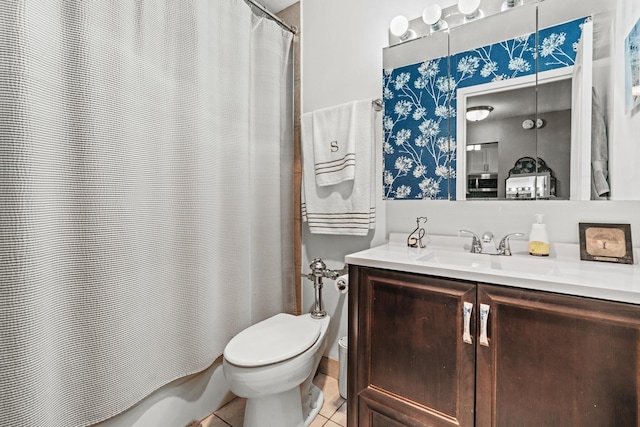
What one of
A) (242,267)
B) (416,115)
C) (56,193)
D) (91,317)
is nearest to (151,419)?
(91,317)

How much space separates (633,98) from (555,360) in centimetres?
87

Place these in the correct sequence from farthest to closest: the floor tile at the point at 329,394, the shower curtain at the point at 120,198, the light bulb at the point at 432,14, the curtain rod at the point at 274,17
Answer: the curtain rod at the point at 274,17 → the floor tile at the point at 329,394 → the light bulb at the point at 432,14 → the shower curtain at the point at 120,198

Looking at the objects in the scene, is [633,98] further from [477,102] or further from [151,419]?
[151,419]

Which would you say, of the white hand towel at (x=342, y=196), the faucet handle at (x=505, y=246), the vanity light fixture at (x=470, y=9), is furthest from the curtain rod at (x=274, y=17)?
the faucet handle at (x=505, y=246)

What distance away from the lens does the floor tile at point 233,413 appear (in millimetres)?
1446

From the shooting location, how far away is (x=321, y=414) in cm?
Result: 149

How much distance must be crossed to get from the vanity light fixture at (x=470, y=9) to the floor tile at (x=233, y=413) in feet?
7.08

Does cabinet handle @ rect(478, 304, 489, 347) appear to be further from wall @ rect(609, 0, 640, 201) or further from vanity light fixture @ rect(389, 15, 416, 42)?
vanity light fixture @ rect(389, 15, 416, 42)

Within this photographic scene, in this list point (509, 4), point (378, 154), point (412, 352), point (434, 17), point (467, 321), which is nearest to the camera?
point (467, 321)

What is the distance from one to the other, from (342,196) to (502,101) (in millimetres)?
843

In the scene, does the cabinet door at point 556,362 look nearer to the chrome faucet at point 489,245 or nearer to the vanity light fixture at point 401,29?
the chrome faucet at point 489,245

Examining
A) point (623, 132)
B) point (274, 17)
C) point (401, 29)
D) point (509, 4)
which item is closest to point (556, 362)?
point (623, 132)

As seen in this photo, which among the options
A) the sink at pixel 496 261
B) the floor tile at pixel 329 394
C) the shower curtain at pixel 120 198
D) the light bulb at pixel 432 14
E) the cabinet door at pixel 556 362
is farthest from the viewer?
the floor tile at pixel 329 394

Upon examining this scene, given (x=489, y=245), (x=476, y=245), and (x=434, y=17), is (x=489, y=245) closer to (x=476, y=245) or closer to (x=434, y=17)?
(x=476, y=245)
